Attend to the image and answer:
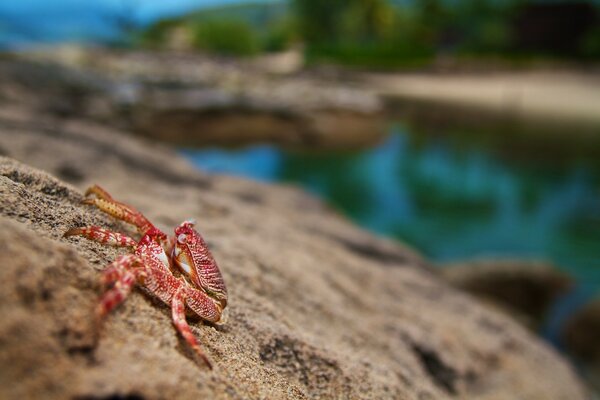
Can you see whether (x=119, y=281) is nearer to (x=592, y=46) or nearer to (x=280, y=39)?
(x=592, y=46)

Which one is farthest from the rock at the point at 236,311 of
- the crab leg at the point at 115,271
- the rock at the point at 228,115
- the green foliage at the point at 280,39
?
the green foliage at the point at 280,39

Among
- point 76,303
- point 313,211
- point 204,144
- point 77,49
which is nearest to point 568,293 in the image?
point 313,211

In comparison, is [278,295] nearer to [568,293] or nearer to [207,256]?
[207,256]

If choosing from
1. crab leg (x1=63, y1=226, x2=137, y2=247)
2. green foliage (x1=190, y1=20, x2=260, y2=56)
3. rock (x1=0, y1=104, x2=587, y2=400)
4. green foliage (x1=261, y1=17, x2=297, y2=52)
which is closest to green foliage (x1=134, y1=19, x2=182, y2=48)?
green foliage (x1=190, y1=20, x2=260, y2=56)

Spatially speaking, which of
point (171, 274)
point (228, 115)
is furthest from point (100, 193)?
point (228, 115)

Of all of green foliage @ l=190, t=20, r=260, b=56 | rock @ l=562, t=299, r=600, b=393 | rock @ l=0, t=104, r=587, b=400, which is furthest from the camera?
green foliage @ l=190, t=20, r=260, b=56

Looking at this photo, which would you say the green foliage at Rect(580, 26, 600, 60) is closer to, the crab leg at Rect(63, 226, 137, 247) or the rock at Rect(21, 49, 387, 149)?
the rock at Rect(21, 49, 387, 149)
